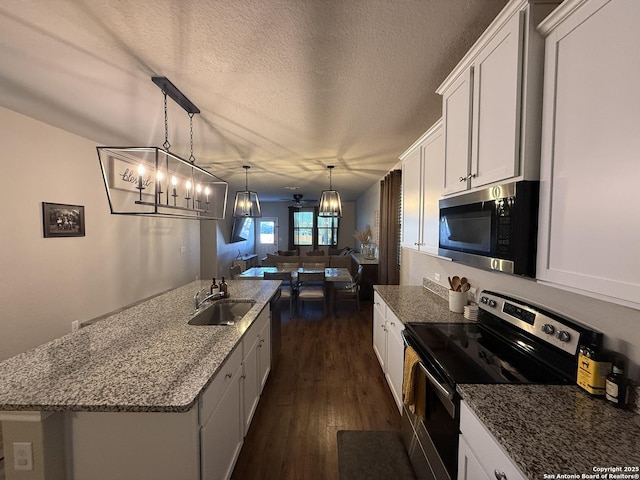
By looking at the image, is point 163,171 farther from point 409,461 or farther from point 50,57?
point 409,461

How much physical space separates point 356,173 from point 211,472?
4.20 m

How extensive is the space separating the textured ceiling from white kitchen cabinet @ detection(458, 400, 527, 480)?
5.52 ft

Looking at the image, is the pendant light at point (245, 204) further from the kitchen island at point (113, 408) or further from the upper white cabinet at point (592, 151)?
the upper white cabinet at point (592, 151)

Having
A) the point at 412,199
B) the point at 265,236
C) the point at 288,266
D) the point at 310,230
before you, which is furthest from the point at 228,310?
the point at 265,236

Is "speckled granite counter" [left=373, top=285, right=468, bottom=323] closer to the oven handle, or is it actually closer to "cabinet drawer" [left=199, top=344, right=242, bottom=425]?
the oven handle

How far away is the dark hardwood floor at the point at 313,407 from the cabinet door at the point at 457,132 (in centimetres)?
189

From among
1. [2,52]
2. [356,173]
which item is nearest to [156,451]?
[2,52]

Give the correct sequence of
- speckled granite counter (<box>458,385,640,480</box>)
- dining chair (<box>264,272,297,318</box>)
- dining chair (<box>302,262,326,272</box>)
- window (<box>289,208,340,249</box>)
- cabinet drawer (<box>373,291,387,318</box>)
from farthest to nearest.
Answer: window (<box>289,208,340,249</box>) → dining chair (<box>302,262,326,272</box>) → dining chair (<box>264,272,297,318</box>) → cabinet drawer (<box>373,291,387,318</box>) → speckled granite counter (<box>458,385,640,480</box>)

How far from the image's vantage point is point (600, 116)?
0.82 m

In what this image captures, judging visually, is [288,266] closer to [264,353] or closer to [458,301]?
[264,353]

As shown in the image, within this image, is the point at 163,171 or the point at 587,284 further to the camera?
the point at 163,171

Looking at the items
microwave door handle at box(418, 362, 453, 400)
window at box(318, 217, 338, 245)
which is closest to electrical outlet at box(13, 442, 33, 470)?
microwave door handle at box(418, 362, 453, 400)

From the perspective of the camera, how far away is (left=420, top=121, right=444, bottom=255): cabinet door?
201cm

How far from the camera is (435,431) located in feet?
4.32
